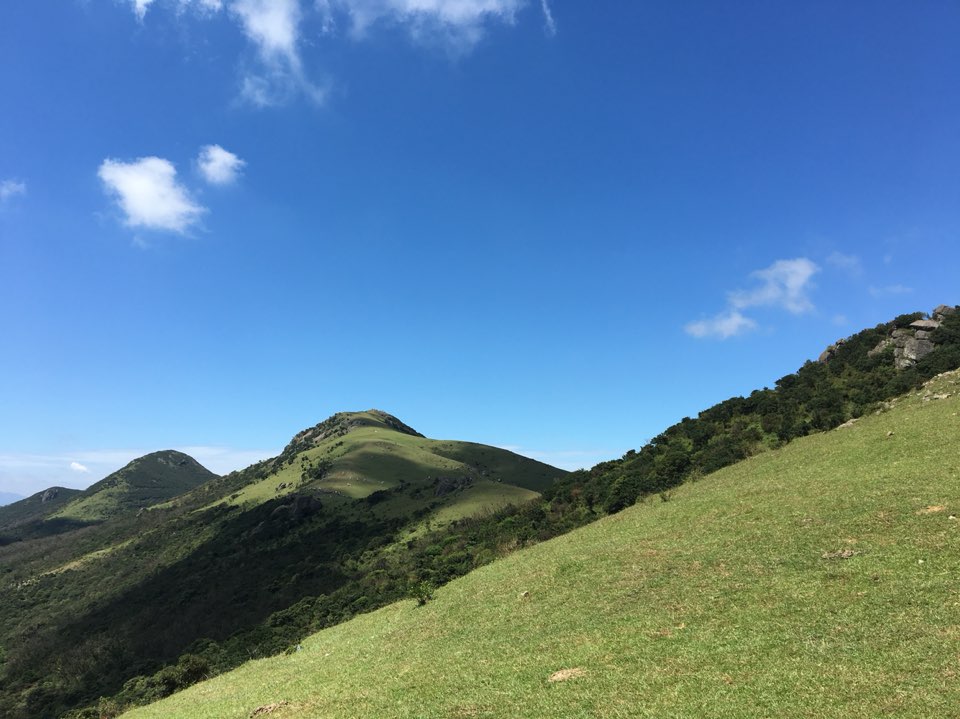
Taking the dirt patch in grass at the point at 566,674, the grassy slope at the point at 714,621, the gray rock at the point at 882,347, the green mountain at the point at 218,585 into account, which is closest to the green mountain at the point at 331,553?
the gray rock at the point at 882,347

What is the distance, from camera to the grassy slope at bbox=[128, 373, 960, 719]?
46.5ft

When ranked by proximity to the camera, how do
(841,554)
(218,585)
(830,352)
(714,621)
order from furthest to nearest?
(218,585) < (830,352) < (841,554) < (714,621)

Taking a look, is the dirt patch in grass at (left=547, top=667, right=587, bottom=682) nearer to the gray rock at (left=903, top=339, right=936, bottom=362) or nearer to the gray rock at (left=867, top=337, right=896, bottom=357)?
the gray rock at (left=903, top=339, right=936, bottom=362)

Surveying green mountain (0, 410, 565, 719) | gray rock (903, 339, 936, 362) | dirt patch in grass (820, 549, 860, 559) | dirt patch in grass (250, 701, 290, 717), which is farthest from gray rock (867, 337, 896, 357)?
dirt patch in grass (250, 701, 290, 717)

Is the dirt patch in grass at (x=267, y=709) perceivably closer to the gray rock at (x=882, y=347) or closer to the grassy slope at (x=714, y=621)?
the grassy slope at (x=714, y=621)

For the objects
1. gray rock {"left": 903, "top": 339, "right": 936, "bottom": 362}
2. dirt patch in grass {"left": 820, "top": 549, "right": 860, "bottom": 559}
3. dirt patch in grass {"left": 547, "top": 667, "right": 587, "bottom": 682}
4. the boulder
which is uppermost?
the boulder

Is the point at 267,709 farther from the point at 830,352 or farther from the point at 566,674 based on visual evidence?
the point at 830,352

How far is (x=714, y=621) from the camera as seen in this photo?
18.9 meters

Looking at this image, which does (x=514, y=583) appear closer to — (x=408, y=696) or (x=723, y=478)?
(x=408, y=696)

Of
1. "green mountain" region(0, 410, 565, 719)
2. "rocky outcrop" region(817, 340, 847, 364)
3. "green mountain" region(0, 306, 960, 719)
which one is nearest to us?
"green mountain" region(0, 306, 960, 719)

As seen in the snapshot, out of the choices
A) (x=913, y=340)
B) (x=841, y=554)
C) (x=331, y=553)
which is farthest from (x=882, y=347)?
(x=331, y=553)

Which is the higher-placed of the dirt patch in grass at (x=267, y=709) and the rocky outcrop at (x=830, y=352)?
the rocky outcrop at (x=830, y=352)

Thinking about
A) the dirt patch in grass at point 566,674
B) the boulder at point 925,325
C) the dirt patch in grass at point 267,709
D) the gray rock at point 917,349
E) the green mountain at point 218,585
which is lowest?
the green mountain at point 218,585

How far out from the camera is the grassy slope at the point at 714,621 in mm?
14188
